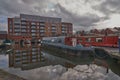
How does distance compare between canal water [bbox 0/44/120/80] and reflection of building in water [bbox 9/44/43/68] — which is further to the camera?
reflection of building in water [bbox 9/44/43/68]

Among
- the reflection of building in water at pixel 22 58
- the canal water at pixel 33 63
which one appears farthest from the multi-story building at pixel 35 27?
the canal water at pixel 33 63

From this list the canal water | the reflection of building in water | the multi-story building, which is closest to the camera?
the canal water

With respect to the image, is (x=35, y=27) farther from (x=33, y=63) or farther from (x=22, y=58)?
(x=33, y=63)

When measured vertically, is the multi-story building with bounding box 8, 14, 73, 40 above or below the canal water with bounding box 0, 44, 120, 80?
above

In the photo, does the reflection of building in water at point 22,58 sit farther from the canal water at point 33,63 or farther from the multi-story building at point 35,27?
the multi-story building at point 35,27

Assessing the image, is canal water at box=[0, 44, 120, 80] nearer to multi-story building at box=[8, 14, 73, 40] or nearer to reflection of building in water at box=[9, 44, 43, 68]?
reflection of building in water at box=[9, 44, 43, 68]

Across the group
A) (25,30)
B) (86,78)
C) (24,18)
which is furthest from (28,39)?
(86,78)

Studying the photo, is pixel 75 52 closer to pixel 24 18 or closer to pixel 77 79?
pixel 77 79

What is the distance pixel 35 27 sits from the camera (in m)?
78.3

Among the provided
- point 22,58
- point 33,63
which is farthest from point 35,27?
point 33,63

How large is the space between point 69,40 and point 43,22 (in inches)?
1881

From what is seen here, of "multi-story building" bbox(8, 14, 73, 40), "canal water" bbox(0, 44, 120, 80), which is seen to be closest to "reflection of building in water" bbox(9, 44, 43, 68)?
"canal water" bbox(0, 44, 120, 80)

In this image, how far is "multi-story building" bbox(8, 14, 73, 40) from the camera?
237 feet

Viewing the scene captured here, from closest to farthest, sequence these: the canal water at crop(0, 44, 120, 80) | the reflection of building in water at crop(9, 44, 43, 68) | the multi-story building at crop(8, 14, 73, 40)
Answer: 1. the canal water at crop(0, 44, 120, 80)
2. the reflection of building in water at crop(9, 44, 43, 68)
3. the multi-story building at crop(8, 14, 73, 40)
